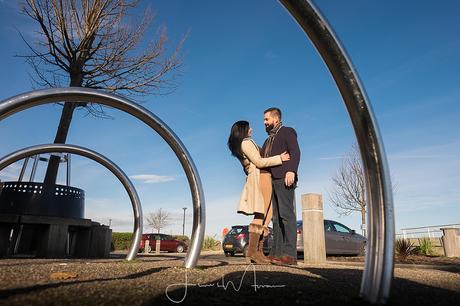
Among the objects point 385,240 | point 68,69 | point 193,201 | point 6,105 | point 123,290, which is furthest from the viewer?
point 68,69

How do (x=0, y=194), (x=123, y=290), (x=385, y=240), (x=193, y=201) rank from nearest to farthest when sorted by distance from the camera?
(x=385, y=240)
(x=123, y=290)
(x=193, y=201)
(x=0, y=194)

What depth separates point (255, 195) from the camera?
4.20 metres

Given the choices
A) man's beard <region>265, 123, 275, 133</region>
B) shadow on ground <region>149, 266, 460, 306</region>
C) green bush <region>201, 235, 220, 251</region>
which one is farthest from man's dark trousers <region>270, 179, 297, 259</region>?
green bush <region>201, 235, 220, 251</region>

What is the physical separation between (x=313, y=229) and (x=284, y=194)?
2204 mm

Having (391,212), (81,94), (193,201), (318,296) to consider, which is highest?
(81,94)

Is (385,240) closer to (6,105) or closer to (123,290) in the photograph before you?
(123,290)

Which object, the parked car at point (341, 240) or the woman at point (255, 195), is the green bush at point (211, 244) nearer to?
the parked car at point (341, 240)

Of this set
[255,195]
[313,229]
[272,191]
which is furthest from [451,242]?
[255,195]

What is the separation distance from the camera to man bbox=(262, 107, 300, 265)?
4.08 meters

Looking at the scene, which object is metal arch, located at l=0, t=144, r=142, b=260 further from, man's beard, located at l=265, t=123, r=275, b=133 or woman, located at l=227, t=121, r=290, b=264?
man's beard, located at l=265, t=123, r=275, b=133

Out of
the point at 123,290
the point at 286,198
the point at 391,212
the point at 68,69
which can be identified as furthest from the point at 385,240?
the point at 68,69

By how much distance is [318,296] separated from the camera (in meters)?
1.69

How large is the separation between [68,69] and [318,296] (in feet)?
30.3

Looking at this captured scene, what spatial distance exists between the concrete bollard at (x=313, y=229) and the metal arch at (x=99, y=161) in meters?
3.15
